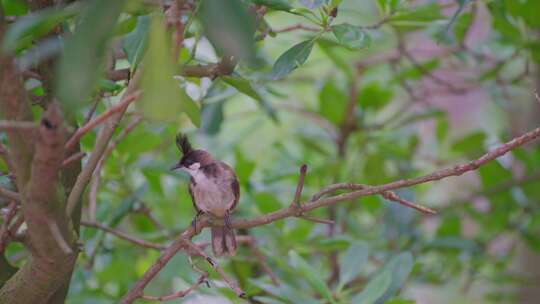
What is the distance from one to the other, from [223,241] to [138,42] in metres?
0.37

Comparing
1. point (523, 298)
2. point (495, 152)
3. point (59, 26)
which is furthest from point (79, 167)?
point (523, 298)

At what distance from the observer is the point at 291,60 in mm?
870

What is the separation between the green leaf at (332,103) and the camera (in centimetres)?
174

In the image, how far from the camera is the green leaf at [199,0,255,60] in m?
0.49

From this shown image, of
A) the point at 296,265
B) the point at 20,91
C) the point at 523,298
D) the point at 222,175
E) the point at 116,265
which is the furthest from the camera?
the point at 523,298

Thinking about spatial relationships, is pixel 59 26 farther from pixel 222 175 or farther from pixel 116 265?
pixel 116 265

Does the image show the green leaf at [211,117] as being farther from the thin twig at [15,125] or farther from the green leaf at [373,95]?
the thin twig at [15,125]

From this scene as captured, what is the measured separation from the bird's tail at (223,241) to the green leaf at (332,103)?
72 cm

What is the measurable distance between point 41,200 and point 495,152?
449 millimetres

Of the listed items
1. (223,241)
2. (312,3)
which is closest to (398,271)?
(223,241)

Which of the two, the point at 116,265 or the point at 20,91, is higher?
the point at 20,91

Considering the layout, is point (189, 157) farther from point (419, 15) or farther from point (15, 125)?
point (15, 125)

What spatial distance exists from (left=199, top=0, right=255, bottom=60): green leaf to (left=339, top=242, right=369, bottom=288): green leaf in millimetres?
733

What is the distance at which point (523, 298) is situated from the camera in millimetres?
2117
